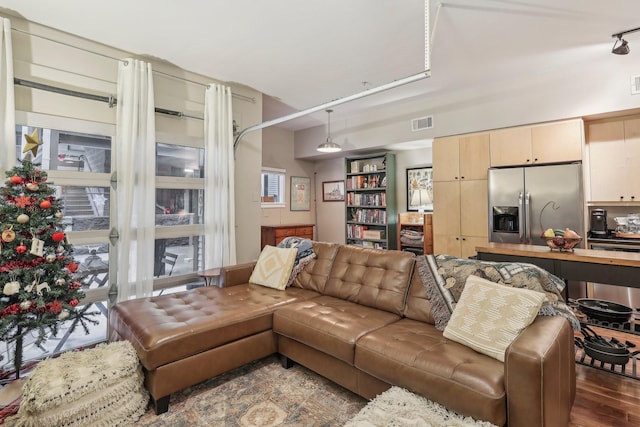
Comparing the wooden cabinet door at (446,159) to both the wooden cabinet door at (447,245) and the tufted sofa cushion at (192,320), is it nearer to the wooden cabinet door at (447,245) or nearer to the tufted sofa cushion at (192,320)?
the wooden cabinet door at (447,245)

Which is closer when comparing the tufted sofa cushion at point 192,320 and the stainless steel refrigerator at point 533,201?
the tufted sofa cushion at point 192,320

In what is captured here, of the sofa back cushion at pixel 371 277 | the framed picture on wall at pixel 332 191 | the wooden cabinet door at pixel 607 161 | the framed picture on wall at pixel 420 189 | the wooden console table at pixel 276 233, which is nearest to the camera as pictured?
the sofa back cushion at pixel 371 277

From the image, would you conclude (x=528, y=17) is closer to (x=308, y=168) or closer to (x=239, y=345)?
(x=239, y=345)

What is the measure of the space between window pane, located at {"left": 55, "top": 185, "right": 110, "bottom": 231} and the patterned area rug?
1.89m

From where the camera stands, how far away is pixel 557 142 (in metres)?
3.56

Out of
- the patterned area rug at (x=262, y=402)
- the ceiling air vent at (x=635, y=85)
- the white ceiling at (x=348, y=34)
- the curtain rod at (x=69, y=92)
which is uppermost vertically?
the white ceiling at (x=348, y=34)

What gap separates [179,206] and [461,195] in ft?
12.2

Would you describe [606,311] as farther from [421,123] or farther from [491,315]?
[421,123]

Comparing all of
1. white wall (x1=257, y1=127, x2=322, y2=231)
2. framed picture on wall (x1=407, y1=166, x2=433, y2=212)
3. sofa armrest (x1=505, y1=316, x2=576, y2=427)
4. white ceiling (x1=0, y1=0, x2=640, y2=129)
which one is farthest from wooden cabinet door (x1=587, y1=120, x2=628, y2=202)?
white wall (x1=257, y1=127, x2=322, y2=231)

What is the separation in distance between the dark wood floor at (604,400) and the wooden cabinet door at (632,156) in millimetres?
2394

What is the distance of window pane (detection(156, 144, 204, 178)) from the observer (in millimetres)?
3458

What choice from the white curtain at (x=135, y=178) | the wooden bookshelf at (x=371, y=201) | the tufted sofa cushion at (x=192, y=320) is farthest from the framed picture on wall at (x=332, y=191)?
the white curtain at (x=135, y=178)

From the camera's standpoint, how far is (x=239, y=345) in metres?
2.25

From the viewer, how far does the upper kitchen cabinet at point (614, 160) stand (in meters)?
3.49
